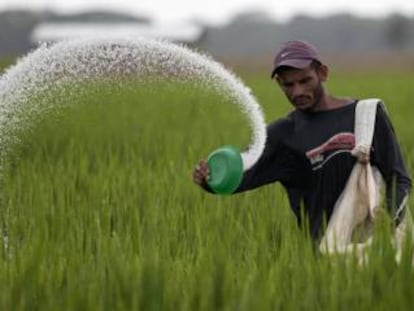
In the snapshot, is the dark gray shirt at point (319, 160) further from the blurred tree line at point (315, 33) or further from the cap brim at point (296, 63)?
the blurred tree line at point (315, 33)

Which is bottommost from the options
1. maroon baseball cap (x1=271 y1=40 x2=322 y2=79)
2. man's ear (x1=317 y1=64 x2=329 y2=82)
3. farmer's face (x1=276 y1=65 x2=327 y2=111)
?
farmer's face (x1=276 y1=65 x2=327 y2=111)

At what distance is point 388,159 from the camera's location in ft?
7.60

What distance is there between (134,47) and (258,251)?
572 mm

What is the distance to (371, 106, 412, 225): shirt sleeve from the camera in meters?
2.30

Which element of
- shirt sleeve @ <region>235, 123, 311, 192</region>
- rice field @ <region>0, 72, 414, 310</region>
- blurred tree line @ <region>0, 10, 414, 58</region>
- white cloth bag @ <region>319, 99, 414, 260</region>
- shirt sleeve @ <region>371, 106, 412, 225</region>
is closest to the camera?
rice field @ <region>0, 72, 414, 310</region>

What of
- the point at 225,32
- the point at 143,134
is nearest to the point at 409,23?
the point at 225,32

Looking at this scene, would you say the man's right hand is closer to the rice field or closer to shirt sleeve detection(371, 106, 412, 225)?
the rice field

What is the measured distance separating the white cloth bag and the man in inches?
1.2

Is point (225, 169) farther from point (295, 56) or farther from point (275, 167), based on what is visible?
point (295, 56)

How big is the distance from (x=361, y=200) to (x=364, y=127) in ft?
0.63

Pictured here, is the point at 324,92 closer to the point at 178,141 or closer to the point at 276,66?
the point at 276,66

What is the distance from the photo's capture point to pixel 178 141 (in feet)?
16.6

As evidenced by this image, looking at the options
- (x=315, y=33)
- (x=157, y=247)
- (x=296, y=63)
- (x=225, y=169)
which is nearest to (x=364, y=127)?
(x=296, y=63)

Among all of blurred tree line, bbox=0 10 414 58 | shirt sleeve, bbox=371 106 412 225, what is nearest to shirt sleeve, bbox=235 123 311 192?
shirt sleeve, bbox=371 106 412 225
